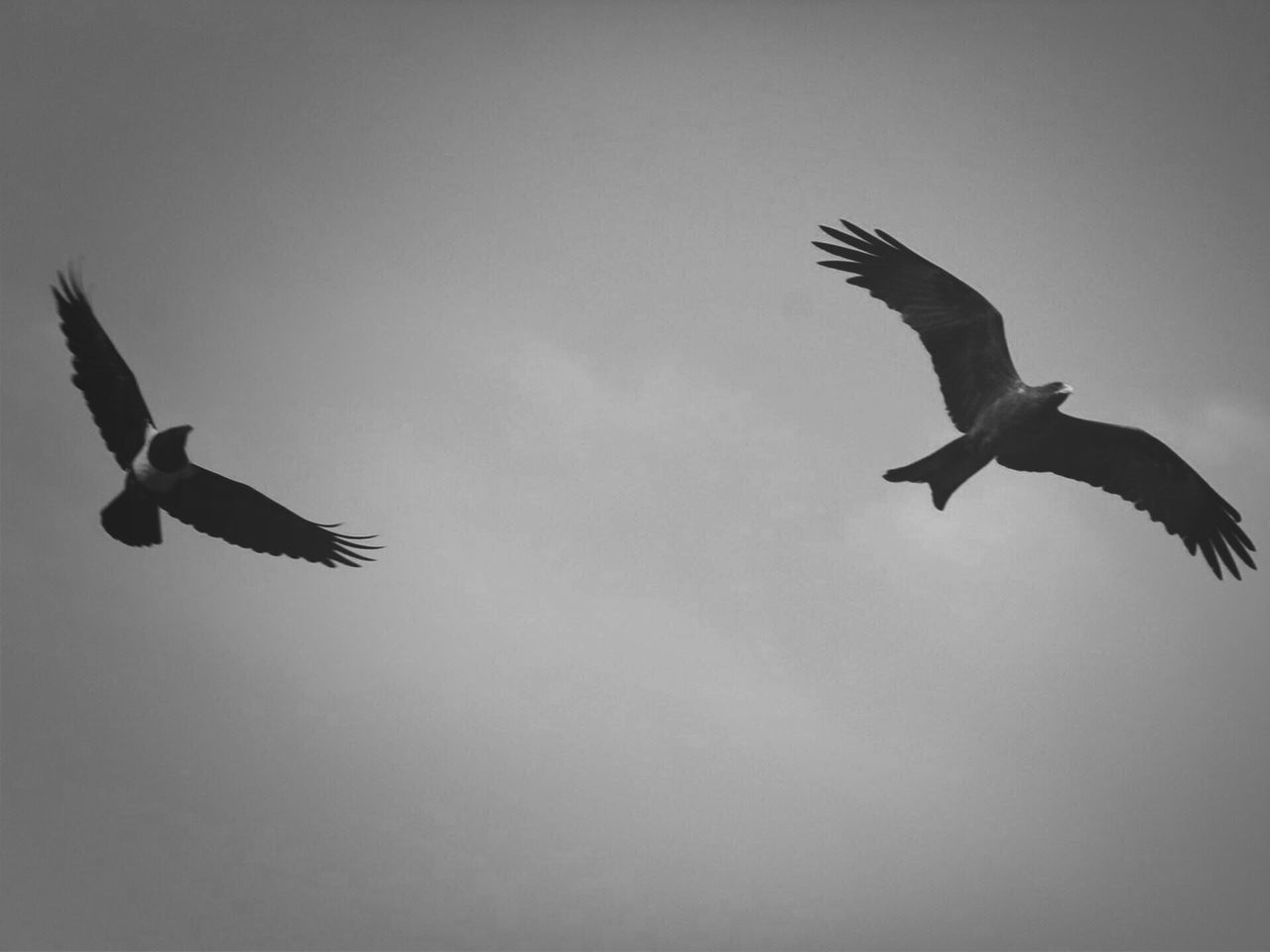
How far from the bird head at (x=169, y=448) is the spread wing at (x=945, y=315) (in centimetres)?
889

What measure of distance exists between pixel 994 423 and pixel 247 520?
35.3 feet

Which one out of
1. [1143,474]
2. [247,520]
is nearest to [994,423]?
[1143,474]

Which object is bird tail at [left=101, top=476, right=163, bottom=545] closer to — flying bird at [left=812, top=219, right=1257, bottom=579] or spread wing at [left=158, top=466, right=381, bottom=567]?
spread wing at [left=158, top=466, right=381, bottom=567]

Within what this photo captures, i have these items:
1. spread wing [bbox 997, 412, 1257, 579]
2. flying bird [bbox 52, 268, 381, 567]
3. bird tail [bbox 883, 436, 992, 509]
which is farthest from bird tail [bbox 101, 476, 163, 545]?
spread wing [bbox 997, 412, 1257, 579]

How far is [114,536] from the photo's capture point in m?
Answer: 13.4

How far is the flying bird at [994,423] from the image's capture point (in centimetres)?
1414

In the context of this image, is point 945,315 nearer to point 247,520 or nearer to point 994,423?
point 994,423

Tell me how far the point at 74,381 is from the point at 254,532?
3.56 meters

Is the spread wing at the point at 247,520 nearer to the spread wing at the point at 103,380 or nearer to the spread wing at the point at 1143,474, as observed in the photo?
the spread wing at the point at 103,380

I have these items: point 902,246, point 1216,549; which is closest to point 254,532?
point 902,246

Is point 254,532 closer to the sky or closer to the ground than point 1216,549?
closer to the ground

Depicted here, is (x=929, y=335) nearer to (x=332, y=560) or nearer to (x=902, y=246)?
(x=902, y=246)

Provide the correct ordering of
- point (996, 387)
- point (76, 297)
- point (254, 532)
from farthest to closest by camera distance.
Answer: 1. point (254, 532)
2. point (996, 387)
3. point (76, 297)

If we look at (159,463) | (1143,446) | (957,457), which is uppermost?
(1143,446)
